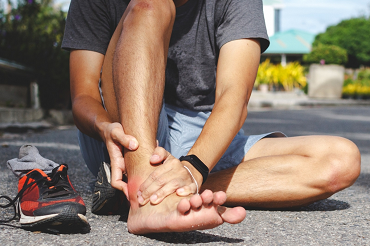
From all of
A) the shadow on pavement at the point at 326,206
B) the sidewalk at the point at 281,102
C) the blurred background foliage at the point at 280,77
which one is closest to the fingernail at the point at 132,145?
the shadow on pavement at the point at 326,206

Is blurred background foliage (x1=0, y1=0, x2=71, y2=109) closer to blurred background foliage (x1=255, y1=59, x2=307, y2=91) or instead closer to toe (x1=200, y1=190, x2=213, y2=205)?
toe (x1=200, y1=190, x2=213, y2=205)

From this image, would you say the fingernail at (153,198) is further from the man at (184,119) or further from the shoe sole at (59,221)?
the shoe sole at (59,221)

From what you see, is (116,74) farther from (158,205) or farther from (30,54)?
(30,54)

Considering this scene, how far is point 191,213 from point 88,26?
3.27 ft

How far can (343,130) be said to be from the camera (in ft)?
17.6

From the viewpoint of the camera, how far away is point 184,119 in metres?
1.73

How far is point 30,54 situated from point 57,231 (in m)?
4.77

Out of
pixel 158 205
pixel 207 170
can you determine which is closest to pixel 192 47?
pixel 207 170

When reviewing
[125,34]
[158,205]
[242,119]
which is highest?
[125,34]

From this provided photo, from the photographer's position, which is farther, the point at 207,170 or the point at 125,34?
the point at 125,34

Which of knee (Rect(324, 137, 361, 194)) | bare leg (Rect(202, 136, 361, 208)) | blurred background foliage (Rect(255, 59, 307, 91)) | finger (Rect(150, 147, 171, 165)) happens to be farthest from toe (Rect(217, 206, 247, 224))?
blurred background foliage (Rect(255, 59, 307, 91))

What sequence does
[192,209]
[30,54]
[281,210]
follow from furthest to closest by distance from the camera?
[30,54], [281,210], [192,209]

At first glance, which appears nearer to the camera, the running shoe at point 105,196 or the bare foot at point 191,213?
the bare foot at point 191,213

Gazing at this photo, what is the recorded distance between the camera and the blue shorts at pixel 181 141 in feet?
5.23
